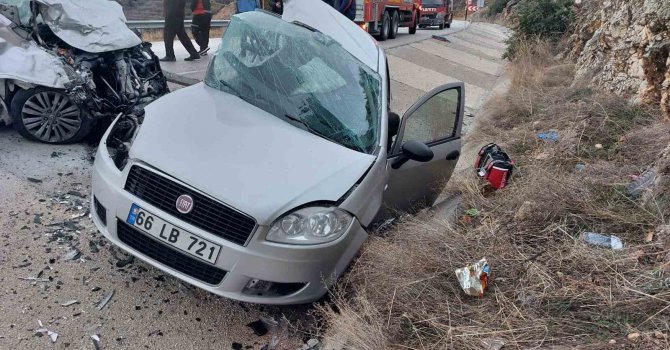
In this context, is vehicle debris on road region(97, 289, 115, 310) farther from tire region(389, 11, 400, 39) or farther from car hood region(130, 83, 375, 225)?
tire region(389, 11, 400, 39)

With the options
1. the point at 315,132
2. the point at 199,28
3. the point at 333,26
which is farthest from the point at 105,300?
the point at 199,28

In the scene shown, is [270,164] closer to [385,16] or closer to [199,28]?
[199,28]

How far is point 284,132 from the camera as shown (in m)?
3.34

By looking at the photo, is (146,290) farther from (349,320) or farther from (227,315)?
(349,320)

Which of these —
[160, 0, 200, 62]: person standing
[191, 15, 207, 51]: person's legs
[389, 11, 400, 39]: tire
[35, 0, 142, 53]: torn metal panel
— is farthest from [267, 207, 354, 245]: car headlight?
[389, 11, 400, 39]: tire

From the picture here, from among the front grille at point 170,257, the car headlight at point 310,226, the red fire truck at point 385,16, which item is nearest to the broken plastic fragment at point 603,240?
the car headlight at point 310,226

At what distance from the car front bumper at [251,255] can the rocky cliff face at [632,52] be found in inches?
176

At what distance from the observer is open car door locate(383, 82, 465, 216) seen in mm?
3701

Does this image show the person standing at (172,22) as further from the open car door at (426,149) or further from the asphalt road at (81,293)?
the open car door at (426,149)

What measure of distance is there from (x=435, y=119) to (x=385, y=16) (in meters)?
13.7

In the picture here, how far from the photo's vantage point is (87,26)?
555 centimetres

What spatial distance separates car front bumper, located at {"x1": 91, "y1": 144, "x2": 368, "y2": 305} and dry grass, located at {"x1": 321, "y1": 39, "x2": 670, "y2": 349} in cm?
16

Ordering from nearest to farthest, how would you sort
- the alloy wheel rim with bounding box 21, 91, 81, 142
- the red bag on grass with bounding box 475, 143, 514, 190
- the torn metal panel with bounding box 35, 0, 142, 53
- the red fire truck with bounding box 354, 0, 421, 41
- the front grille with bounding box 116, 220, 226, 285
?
the front grille with bounding box 116, 220, 226, 285, the red bag on grass with bounding box 475, 143, 514, 190, the alloy wheel rim with bounding box 21, 91, 81, 142, the torn metal panel with bounding box 35, 0, 142, 53, the red fire truck with bounding box 354, 0, 421, 41

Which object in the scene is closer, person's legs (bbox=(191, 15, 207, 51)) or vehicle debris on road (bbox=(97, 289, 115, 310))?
vehicle debris on road (bbox=(97, 289, 115, 310))
